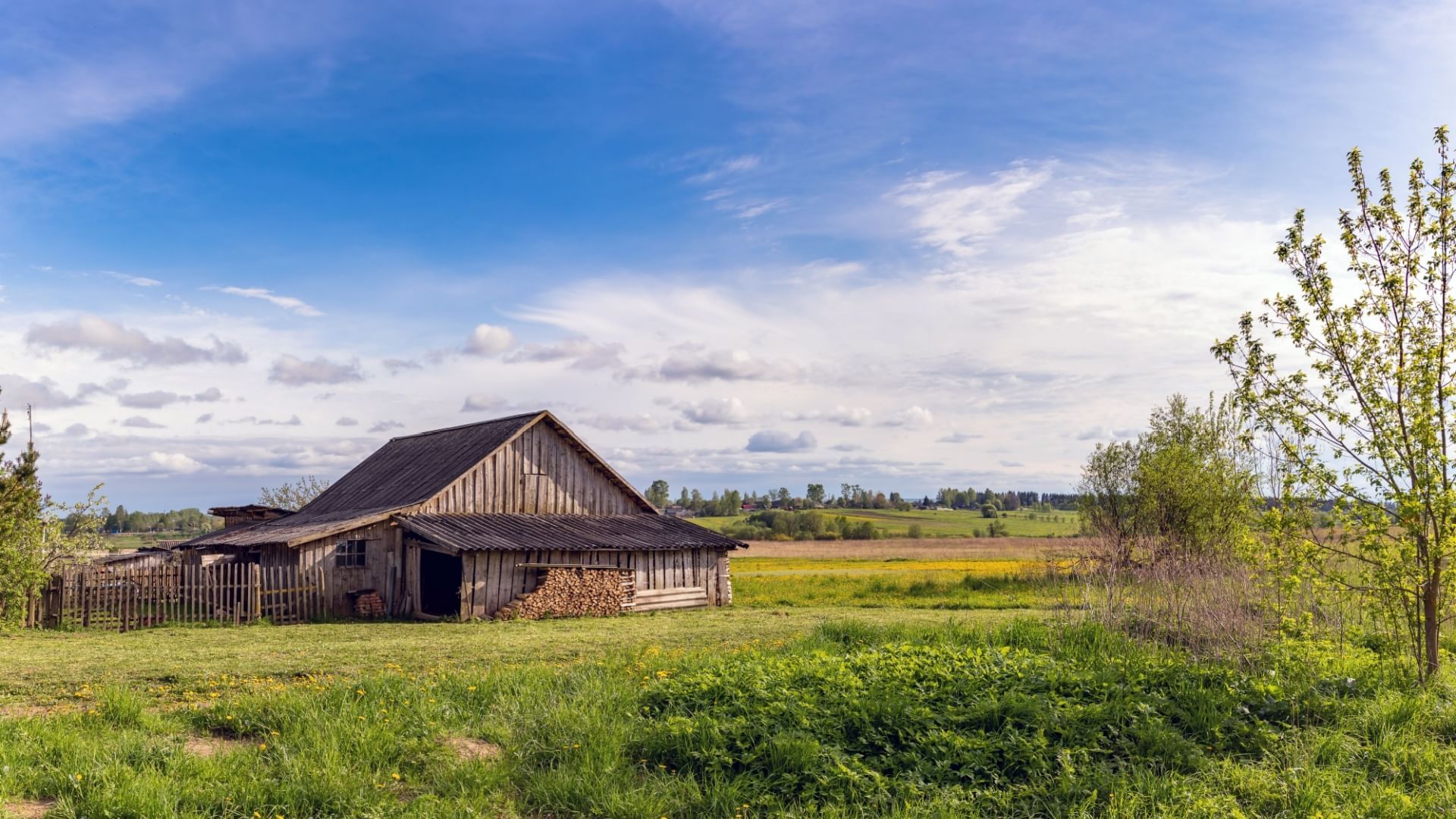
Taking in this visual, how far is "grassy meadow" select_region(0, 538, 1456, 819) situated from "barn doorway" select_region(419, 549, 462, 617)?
48.5 ft

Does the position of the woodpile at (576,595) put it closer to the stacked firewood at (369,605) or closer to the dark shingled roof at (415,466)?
the stacked firewood at (369,605)

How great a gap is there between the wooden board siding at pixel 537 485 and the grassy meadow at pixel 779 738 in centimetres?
1827

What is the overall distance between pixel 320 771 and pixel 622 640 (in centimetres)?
1144

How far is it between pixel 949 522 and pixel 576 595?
95.6 m

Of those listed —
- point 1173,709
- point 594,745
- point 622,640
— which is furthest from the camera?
point 622,640

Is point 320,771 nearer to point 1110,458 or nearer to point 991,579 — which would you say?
point 991,579

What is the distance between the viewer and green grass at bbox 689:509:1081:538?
99.8m

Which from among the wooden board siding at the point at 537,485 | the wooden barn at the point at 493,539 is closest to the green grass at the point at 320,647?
the wooden barn at the point at 493,539

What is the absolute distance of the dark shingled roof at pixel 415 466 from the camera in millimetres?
32562

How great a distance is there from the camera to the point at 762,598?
34.1 m

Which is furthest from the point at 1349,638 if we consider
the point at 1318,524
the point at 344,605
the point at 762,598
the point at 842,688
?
the point at 344,605

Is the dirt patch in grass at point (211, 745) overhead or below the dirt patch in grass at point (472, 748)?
overhead

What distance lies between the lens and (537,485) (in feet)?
110

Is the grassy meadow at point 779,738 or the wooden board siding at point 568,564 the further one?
the wooden board siding at point 568,564
